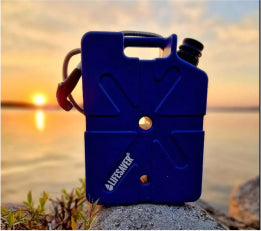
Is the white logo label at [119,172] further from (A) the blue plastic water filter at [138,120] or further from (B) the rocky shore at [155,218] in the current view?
(B) the rocky shore at [155,218]

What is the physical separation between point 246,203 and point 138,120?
225 cm

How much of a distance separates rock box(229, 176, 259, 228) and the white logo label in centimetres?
175

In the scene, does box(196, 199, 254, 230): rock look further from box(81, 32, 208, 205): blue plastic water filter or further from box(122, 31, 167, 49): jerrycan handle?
box(122, 31, 167, 49): jerrycan handle

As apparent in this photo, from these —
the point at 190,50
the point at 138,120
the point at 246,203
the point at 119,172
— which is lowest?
the point at 246,203

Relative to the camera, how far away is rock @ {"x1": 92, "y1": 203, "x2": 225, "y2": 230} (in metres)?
1.52

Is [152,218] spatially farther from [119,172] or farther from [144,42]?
[144,42]

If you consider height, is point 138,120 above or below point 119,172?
above

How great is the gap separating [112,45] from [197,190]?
43.4 inches

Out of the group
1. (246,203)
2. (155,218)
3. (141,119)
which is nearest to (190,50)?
(141,119)

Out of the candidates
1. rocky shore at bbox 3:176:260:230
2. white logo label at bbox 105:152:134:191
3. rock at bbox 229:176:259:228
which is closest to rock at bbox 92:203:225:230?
rocky shore at bbox 3:176:260:230

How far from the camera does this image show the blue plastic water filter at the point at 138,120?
5.27 feet

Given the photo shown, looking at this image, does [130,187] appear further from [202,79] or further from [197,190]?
[202,79]

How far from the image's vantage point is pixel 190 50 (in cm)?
177

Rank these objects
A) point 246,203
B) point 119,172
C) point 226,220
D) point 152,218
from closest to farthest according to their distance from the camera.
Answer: point 152,218 < point 119,172 < point 226,220 < point 246,203
